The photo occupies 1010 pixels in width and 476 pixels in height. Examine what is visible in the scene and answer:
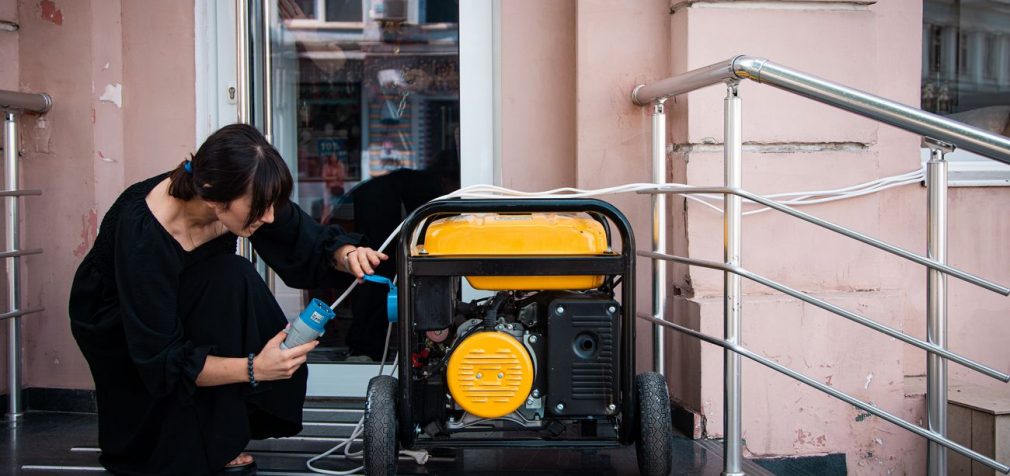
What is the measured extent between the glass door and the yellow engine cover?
1.71 metres

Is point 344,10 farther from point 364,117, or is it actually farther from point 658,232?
point 658,232

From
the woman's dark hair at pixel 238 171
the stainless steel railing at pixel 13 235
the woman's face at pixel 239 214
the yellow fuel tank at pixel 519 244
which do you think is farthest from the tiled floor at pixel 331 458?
the woman's dark hair at pixel 238 171

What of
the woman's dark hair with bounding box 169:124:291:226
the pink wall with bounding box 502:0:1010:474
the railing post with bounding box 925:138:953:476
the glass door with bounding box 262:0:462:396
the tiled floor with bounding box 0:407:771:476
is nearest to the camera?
the woman's dark hair with bounding box 169:124:291:226

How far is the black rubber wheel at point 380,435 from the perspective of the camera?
241cm

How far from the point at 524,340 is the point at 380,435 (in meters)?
0.44

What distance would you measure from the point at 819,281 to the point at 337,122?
2.22 meters

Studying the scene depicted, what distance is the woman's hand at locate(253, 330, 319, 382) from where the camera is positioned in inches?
98.2

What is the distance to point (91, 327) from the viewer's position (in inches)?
101

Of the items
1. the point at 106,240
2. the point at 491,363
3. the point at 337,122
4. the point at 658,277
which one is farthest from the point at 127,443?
the point at 337,122

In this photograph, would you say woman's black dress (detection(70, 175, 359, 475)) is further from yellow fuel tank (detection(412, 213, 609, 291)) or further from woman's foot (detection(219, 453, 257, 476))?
yellow fuel tank (detection(412, 213, 609, 291))

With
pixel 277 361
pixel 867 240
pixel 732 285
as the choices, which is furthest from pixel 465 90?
pixel 867 240

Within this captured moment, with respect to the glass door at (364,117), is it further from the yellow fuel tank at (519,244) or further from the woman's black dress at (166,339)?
the yellow fuel tank at (519,244)

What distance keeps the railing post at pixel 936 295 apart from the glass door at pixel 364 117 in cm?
198


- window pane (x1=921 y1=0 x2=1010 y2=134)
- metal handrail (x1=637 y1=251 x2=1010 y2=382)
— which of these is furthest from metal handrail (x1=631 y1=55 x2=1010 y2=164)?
window pane (x1=921 y1=0 x2=1010 y2=134)
